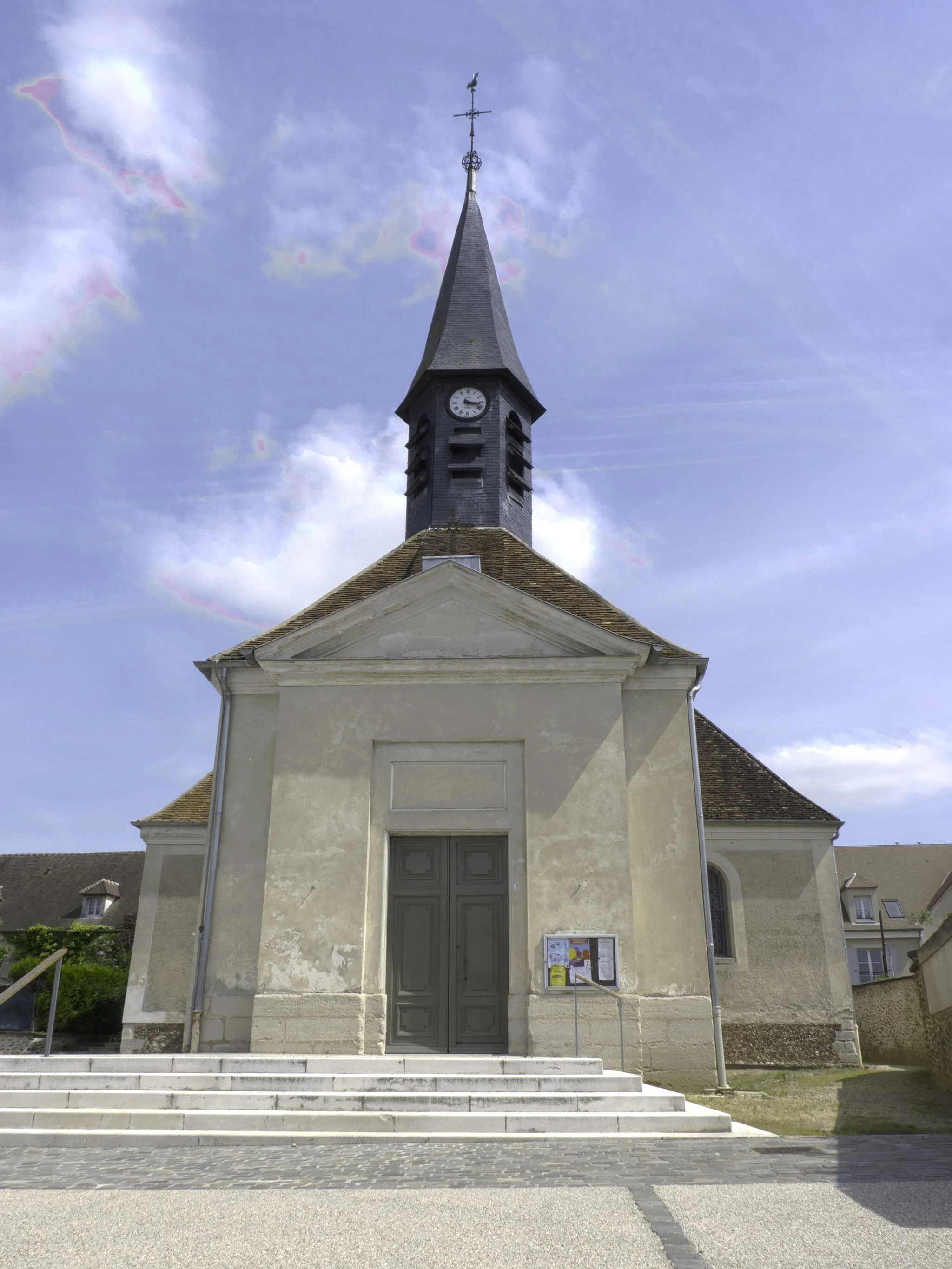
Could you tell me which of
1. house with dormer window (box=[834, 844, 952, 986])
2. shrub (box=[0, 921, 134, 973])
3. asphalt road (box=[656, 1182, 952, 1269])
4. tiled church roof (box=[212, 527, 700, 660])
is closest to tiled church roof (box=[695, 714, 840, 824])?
tiled church roof (box=[212, 527, 700, 660])

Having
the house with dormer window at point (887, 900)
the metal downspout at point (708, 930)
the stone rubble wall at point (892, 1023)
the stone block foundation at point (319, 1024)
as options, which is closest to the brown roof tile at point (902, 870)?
the house with dormer window at point (887, 900)

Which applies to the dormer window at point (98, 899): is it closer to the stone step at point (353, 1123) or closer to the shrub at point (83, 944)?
the shrub at point (83, 944)

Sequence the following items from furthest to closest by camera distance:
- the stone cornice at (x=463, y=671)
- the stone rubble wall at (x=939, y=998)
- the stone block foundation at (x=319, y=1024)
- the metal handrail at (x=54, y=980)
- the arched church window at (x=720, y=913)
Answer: the arched church window at (x=720, y=913)
the stone cornice at (x=463, y=671)
the stone rubble wall at (x=939, y=998)
the stone block foundation at (x=319, y=1024)
the metal handrail at (x=54, y=980)

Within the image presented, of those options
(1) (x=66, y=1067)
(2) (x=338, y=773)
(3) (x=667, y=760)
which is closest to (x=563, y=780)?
(3) (x=667, y=760)

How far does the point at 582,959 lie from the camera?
1227 centimetres

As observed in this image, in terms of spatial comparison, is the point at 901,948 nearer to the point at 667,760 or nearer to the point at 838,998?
the point at 838,998

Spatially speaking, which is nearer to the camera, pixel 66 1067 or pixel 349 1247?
pixel 349 1247

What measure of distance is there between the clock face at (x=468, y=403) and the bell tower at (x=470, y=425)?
13 mm

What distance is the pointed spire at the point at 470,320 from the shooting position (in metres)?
19.6

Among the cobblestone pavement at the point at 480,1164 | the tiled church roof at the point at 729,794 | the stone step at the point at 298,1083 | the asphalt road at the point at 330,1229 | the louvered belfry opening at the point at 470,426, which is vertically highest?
the louvered belfry opening at the point at 470,426

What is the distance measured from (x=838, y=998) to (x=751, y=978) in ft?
5.24

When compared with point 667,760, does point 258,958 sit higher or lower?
lower

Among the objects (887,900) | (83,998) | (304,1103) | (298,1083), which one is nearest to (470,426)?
(298,1083)

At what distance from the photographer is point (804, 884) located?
19.2 m
